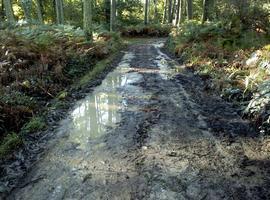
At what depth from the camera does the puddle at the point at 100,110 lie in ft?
22.5

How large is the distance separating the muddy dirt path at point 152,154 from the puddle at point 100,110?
23 mm

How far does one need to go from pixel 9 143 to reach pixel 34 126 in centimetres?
86

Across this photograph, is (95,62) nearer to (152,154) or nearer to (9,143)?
(9,143)

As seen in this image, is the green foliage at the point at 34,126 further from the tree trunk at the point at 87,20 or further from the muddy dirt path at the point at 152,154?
the tree trunk at the point at 87,20

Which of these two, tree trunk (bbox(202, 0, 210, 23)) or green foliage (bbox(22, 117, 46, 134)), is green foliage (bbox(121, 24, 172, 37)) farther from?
green foliage (bbox(22, 117, 46, 134))

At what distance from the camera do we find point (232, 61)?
39.3 ft

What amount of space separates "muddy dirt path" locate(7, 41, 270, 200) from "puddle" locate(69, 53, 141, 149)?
0.08 ft

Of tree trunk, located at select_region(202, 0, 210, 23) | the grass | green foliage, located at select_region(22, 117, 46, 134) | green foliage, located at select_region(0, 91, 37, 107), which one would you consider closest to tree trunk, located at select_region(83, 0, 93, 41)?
the grass

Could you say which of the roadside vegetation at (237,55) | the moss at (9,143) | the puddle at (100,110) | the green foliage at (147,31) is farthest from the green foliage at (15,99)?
the green foliage at (147,31)

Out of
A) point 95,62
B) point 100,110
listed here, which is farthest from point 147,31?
point 100,110

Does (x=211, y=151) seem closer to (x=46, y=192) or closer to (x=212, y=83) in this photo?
(x=46, y=192)

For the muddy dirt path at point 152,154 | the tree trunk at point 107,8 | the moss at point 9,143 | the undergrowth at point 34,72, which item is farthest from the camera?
the tree trunk at point 107,8

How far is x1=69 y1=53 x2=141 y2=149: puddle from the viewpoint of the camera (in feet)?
22.5

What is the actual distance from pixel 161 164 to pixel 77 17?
107 ft
